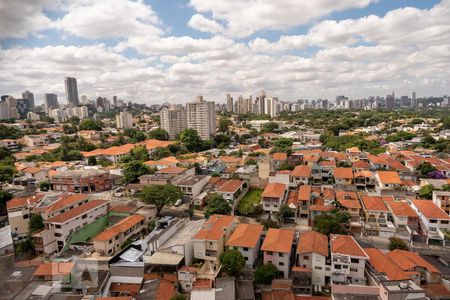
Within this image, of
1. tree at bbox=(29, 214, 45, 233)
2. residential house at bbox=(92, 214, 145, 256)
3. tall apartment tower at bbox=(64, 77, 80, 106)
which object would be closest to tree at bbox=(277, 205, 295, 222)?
residential house at bbox=(92, 214, 145, 256)

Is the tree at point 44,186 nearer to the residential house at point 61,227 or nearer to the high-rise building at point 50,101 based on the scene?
the residential house at point 61,227

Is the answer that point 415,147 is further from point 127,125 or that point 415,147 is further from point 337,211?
point 127,125

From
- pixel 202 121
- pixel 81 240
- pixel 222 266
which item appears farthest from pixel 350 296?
pixel 202 121

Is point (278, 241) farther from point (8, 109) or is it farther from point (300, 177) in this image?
point (8, 109)

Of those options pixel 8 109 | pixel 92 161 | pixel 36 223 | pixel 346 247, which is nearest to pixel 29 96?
pixel 8 109

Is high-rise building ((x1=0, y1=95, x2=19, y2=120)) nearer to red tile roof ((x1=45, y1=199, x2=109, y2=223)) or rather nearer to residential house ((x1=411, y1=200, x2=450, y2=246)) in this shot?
red tile roof ((x1=45, y1=199, x2=109, y2=223))

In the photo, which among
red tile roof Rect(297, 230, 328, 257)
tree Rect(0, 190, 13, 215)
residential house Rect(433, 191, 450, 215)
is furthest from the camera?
tree Rect(0, 190, 13, 215)
